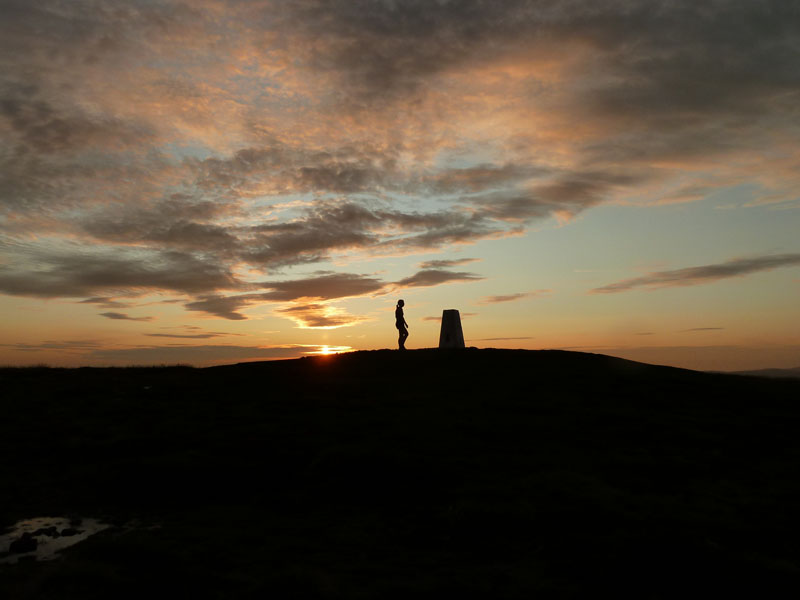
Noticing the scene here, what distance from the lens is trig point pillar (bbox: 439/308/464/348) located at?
102 ft

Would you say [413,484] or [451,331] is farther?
[451,331]

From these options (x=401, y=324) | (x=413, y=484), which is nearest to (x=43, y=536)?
(x=413, y=484)

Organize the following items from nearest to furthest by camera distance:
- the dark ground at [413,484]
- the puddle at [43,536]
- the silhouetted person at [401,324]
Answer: the dark ground at [413,484] → the puddle at [43,536] → the silhouetted person at [401,324]

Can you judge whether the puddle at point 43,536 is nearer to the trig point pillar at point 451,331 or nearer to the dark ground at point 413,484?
the dark ground at point 413,484

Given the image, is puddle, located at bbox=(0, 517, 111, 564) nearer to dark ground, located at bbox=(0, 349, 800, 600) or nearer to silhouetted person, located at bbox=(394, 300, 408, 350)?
dark ground, located at bbox=(0, 349, 800, 600)

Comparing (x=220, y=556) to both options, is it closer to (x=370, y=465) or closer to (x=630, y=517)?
(x=370, y=465)

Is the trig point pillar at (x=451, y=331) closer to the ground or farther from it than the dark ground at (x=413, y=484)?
farther from it

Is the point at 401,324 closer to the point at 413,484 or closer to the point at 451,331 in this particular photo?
the point at 451,331

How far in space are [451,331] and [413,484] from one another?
19115 mm

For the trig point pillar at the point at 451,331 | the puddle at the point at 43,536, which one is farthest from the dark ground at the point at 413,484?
the trig point pillar at the point at 451,331

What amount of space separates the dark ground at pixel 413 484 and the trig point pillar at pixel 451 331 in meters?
7.31

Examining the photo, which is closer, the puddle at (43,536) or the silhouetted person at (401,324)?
the puddle at (43,536)

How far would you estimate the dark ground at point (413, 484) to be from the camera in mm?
7512

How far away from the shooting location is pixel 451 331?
1219 inches
